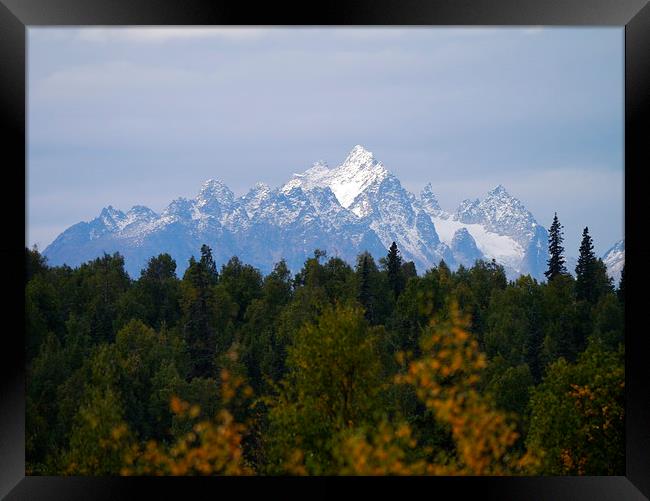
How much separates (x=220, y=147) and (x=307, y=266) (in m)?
5.05

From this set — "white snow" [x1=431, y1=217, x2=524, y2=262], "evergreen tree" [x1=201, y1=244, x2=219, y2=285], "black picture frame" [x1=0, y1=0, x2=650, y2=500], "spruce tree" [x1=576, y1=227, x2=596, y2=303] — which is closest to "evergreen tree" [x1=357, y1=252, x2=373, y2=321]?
"white snow" [x1=431, y1=217, x2=524, y2=262]

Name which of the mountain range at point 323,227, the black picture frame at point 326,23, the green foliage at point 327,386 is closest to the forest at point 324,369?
the green foliage at point 327,386

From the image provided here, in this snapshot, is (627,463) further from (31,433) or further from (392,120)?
(392,120)

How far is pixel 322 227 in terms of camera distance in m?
17.9

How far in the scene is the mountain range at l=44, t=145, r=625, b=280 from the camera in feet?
53.9

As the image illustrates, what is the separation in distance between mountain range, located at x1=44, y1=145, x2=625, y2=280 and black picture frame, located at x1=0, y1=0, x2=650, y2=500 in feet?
38.0

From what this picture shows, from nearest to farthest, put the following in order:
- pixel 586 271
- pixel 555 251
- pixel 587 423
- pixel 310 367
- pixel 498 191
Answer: pixel 310 367 < pixel 587 423 < pixel 586 271 < pixel 555 251 < pixel 498 191

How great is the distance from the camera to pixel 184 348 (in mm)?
15164

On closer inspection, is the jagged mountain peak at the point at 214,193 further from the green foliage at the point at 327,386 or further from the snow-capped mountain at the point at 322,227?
the green foliage at the point at 327,386

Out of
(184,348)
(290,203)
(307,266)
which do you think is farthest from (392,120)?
(184,348)

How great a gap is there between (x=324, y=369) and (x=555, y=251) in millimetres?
10645

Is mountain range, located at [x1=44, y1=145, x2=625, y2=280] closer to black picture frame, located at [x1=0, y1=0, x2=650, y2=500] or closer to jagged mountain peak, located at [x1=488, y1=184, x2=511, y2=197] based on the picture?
jagged mountain peak, located at [x1=488, y1=184, x2=511, y2=197]

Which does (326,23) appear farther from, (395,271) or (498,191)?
(498,191)

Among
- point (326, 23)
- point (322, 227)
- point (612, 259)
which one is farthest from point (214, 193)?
point (326, 23)
